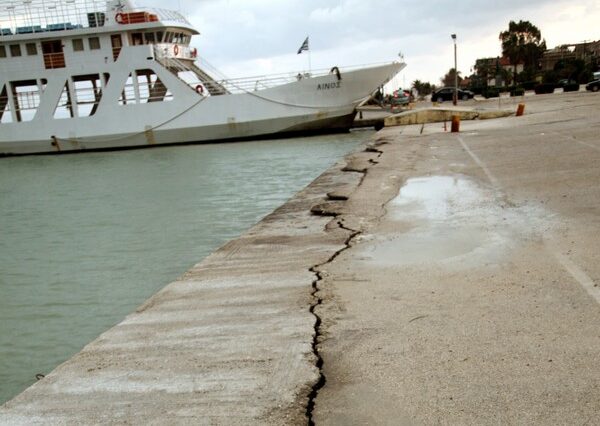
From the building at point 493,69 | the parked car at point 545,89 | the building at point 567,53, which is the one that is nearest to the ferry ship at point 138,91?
the parked car at point 545,89

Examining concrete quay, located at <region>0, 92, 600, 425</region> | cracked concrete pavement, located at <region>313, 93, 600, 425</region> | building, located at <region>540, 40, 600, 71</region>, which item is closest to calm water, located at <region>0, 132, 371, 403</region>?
concrete quay, located at <region>0, 92, 600, 425</region>

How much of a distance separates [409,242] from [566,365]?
2853mm

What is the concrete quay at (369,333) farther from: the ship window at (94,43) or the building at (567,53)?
the building at (567,53)

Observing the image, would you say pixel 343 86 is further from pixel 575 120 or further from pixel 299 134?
pixel 575 120

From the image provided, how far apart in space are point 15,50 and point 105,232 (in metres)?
29.0

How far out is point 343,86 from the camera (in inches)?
1293

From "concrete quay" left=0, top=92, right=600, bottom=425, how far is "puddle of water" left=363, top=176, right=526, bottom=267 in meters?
0.03

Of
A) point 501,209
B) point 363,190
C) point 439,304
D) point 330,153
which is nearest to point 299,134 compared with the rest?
point 330,153

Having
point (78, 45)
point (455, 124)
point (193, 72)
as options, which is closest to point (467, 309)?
point (455, 124)

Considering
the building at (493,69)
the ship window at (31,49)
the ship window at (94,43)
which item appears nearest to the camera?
the ship window at (94,43)

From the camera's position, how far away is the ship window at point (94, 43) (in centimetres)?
3388

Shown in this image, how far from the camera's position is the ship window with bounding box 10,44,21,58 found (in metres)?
34.9

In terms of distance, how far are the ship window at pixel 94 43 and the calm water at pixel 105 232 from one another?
10.8 metres

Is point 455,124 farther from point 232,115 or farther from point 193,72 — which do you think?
point 193,72
